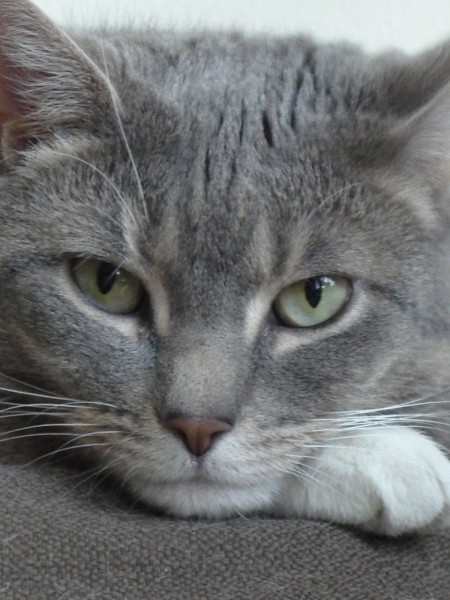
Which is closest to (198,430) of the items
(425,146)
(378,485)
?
(378,485)

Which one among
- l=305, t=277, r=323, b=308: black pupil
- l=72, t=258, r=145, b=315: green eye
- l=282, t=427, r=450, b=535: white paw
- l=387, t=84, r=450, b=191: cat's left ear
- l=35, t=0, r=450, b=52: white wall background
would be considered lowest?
l=282, t=427, r=450, b=535: white paw

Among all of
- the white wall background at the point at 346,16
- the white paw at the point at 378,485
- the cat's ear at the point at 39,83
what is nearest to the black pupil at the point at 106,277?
the cat's ear at the point at 39,83

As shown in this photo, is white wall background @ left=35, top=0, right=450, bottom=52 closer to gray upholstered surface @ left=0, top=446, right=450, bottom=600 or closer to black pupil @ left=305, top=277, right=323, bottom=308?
black pupil @ left=305, top=277, right=323, bottom=308

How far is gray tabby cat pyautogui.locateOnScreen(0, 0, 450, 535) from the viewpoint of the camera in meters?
1.00

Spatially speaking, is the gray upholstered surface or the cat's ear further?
the cat's ear

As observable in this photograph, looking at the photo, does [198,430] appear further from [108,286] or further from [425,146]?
[425,146]

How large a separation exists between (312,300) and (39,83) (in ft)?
1.52

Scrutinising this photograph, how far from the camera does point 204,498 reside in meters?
1.02

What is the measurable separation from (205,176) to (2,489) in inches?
18.2

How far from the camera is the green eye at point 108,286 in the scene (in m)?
1.07

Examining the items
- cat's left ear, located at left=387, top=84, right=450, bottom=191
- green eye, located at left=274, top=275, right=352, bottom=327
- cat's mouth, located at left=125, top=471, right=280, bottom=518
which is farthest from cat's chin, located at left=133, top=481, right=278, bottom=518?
cat's left ear, located at left=387, top=84, right=450, bottom=191

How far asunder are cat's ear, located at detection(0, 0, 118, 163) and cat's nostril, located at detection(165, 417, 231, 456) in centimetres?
43

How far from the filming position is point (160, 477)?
1.00 m

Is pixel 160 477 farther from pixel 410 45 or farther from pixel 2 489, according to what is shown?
pixel 410 45
